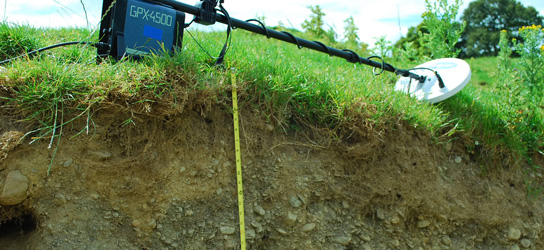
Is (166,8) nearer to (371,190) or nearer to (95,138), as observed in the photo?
(95,138)

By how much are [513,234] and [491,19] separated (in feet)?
68.8

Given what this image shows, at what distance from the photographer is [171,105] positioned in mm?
2322

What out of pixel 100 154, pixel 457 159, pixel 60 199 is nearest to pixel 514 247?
pixel 457 159

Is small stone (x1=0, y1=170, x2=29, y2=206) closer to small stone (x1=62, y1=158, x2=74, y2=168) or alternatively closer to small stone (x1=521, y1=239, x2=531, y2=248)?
small stone (x1=62, y1=158, x2=74, y2=168)

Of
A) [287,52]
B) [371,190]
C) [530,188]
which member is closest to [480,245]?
[530,188]

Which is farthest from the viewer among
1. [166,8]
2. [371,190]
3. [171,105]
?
[371,190]

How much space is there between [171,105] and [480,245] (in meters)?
2.78

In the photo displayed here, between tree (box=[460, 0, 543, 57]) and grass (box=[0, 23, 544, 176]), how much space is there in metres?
15.5

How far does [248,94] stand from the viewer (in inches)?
106

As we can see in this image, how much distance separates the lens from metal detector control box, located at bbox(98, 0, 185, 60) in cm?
246

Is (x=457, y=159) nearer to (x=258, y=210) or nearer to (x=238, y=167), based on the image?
(x=258, y=210)

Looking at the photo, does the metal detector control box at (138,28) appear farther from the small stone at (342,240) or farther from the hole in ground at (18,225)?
the small stone at (342,240)

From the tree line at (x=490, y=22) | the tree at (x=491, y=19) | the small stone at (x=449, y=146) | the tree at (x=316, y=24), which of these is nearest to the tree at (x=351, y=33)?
the tree at (x=316, y=24)

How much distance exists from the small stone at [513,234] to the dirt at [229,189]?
0.16m
